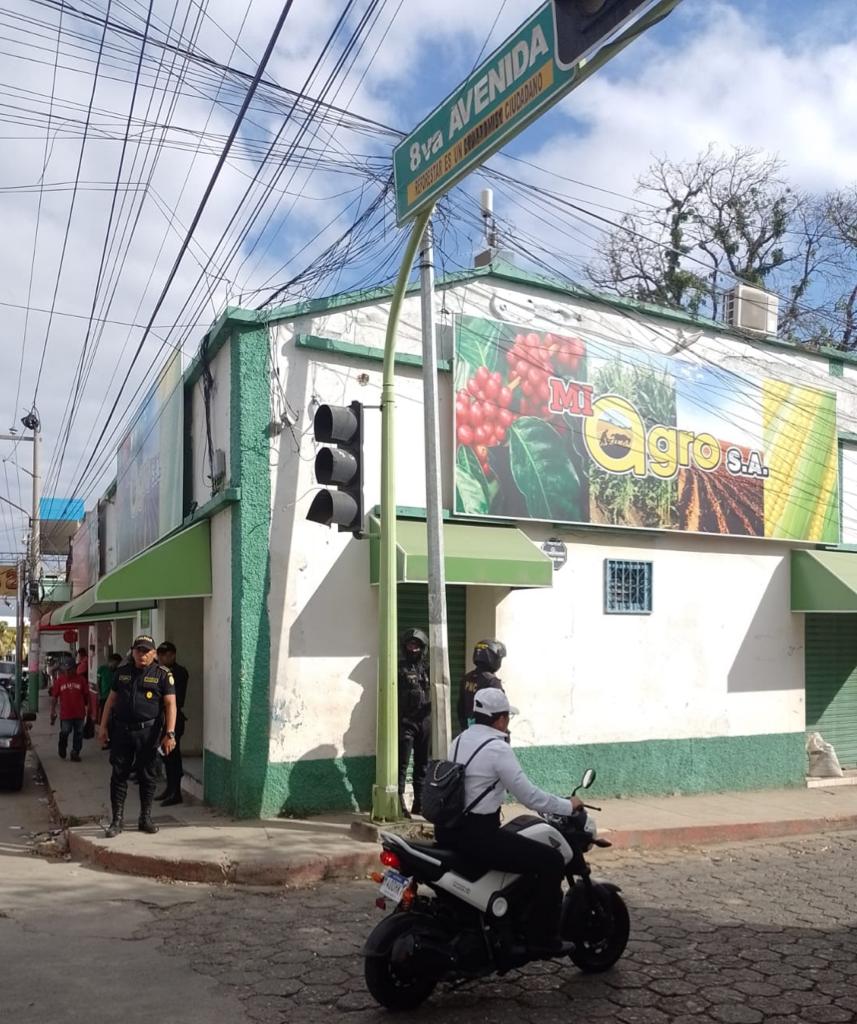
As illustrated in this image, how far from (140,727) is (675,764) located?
6363 millimetres

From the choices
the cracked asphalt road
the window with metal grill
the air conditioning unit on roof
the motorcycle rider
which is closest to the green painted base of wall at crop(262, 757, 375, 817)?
the cracked asphalt road

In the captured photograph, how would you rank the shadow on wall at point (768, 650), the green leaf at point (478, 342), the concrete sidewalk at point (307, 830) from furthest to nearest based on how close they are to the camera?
the shadow on wall at point (768, 650), the green leaf at point (478, 342), the concrete sidewalk at point (307, 830)

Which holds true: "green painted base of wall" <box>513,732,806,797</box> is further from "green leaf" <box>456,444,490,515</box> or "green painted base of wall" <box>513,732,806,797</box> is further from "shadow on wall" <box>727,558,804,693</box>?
"green leaf" <box>456,444,490,515</box>

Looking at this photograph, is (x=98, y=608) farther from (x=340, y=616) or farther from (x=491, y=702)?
(x=491, y=702)

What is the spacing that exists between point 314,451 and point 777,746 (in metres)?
7.26

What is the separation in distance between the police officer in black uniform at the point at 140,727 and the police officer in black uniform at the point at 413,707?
2159mm

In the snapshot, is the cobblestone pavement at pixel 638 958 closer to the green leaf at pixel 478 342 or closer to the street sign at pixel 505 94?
the street sign at pixel 505 94

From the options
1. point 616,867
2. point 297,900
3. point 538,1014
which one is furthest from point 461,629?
point 538,1014

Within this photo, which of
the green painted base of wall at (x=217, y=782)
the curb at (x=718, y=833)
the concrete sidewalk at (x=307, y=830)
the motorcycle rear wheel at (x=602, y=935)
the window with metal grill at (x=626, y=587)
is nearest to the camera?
the motorcycle rear wheel at (x=602, y=935)

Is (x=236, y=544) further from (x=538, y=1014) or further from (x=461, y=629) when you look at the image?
(x=538, y=1014)

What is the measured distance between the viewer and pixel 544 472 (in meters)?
11.5

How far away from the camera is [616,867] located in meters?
8.80

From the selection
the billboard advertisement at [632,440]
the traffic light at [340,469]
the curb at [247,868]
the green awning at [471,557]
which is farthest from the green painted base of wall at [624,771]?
the traffic light at [340,469]

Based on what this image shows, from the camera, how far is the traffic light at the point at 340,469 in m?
8.20
